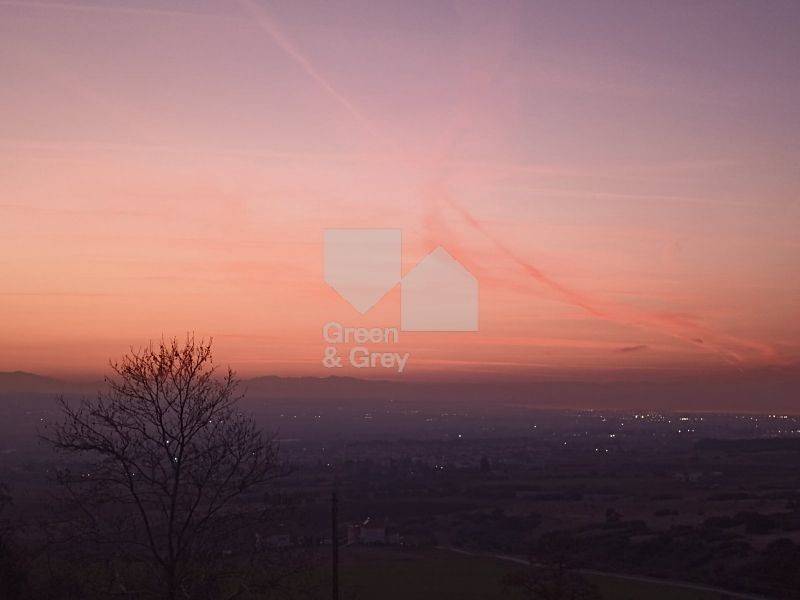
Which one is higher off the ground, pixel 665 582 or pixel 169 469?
pixel 169 469

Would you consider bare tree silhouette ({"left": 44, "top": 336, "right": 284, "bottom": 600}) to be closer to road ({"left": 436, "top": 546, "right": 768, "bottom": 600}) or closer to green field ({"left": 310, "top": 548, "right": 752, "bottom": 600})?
green field ({"left": 310, "top": 548, "right": 752, "bottom": 600})

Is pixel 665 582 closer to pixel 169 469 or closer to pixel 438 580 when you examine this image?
pixel 438 580

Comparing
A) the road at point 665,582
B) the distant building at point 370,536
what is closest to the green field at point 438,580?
the road at point 665,582

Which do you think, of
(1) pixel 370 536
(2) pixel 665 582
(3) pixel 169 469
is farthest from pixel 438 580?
(3) pixel 169 469

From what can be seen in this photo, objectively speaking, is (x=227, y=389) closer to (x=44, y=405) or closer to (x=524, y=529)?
(x=524, y=529)

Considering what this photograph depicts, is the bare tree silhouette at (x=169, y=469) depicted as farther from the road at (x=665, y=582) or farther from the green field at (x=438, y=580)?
the road at (x=665, y=582)

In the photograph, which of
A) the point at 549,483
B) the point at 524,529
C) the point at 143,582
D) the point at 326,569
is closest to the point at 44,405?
the point at 549,483
